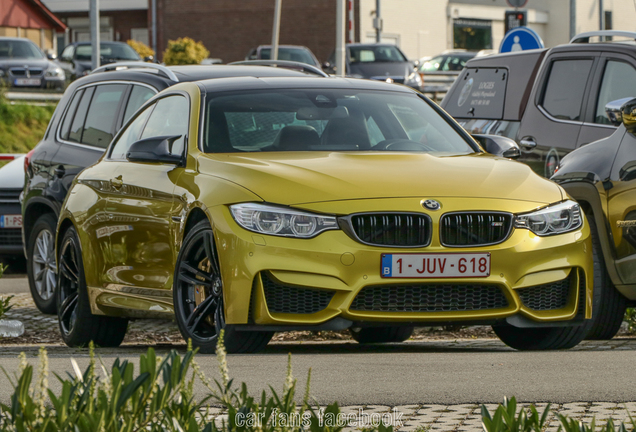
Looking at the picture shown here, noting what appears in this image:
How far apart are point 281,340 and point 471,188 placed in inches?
101

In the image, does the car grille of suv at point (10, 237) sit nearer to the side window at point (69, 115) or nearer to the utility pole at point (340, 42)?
the side window at point (69, 115)

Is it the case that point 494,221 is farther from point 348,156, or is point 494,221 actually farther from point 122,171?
point 122,171

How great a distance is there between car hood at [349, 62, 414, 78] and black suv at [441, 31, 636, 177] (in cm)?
2456

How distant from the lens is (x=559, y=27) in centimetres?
5853

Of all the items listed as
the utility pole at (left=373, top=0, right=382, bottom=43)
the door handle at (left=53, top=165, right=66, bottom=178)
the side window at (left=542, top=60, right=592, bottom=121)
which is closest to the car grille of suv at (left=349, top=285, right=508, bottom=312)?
the side window at (left=542, top=60, right=592, bottom=121)

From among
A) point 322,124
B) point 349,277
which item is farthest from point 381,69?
point 349,277

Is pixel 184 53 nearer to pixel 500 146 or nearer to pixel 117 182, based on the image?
pixel 117 182

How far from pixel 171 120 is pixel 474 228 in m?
2.29

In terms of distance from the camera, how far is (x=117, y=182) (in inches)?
282

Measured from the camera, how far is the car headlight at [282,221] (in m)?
5.53

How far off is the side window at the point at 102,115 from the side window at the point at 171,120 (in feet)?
5.24

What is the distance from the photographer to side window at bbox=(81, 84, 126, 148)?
9062 mm

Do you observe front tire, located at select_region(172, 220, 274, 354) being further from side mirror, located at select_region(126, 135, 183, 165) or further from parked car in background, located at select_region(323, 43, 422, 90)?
parked car in background, located at select_region(323, 43, 422, 90)

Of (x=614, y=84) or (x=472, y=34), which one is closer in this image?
(x=614, y=84)
